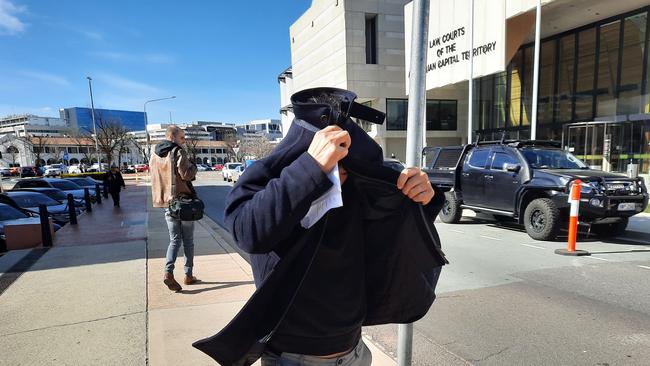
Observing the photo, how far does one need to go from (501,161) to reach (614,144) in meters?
14.9

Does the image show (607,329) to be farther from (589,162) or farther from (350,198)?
(589,162)

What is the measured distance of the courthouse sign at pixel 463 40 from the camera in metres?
20.2

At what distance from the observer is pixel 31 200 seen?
11.1 metres

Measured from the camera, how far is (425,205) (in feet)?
4.85

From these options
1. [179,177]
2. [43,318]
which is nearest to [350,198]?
[179,177]

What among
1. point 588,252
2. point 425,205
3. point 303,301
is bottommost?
point 588,252

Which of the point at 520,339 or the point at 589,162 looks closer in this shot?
the point at 520,339

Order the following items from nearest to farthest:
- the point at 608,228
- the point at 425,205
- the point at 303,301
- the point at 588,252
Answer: the point at 303,301 → the point at 425,205 → the point at 588,252 → the point at 608,228

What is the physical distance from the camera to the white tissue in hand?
113cm

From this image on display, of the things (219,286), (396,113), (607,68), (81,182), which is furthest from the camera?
(396,113)

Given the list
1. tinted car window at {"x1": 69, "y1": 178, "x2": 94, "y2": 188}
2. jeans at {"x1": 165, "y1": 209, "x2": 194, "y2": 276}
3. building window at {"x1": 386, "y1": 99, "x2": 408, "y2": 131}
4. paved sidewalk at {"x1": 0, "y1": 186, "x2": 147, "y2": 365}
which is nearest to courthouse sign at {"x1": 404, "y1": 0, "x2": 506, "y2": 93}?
building window at {"x1": 386, "y1": 99, "x2": 408, "y2": 131}

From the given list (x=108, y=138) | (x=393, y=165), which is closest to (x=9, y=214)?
(x=393, y=165)

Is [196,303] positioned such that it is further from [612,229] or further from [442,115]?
[442,115]

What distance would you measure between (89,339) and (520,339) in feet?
12.8
